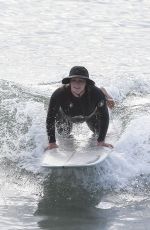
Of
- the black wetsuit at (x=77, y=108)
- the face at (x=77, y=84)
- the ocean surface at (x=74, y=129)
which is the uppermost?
the face at (x=77, y=84)

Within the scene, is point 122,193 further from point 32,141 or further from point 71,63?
point 71,63

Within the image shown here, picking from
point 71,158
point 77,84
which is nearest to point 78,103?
point 77,84

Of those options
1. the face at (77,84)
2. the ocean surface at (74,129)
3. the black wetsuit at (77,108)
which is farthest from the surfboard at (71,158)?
the face at (77,84)

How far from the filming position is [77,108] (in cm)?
929

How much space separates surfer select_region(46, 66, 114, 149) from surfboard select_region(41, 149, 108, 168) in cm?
27

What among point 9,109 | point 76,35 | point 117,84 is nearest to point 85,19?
point 76,35

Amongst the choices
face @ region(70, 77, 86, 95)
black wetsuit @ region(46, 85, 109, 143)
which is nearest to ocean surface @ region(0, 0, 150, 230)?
black wetsuit @ region(46, 85, 109, 143)

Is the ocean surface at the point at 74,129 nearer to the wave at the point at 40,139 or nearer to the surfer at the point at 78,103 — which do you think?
the wave at the point at 40,139

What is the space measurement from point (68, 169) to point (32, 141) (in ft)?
5.97

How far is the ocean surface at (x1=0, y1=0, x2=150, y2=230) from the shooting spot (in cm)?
797

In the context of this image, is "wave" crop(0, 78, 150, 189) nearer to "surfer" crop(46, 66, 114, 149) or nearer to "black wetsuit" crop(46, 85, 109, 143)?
"surfer" crop(46, 66, 114, 149)

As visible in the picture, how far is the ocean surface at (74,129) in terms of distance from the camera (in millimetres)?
7973

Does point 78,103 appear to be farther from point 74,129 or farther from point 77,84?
point 74,129

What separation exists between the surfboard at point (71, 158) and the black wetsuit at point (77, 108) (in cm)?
32
